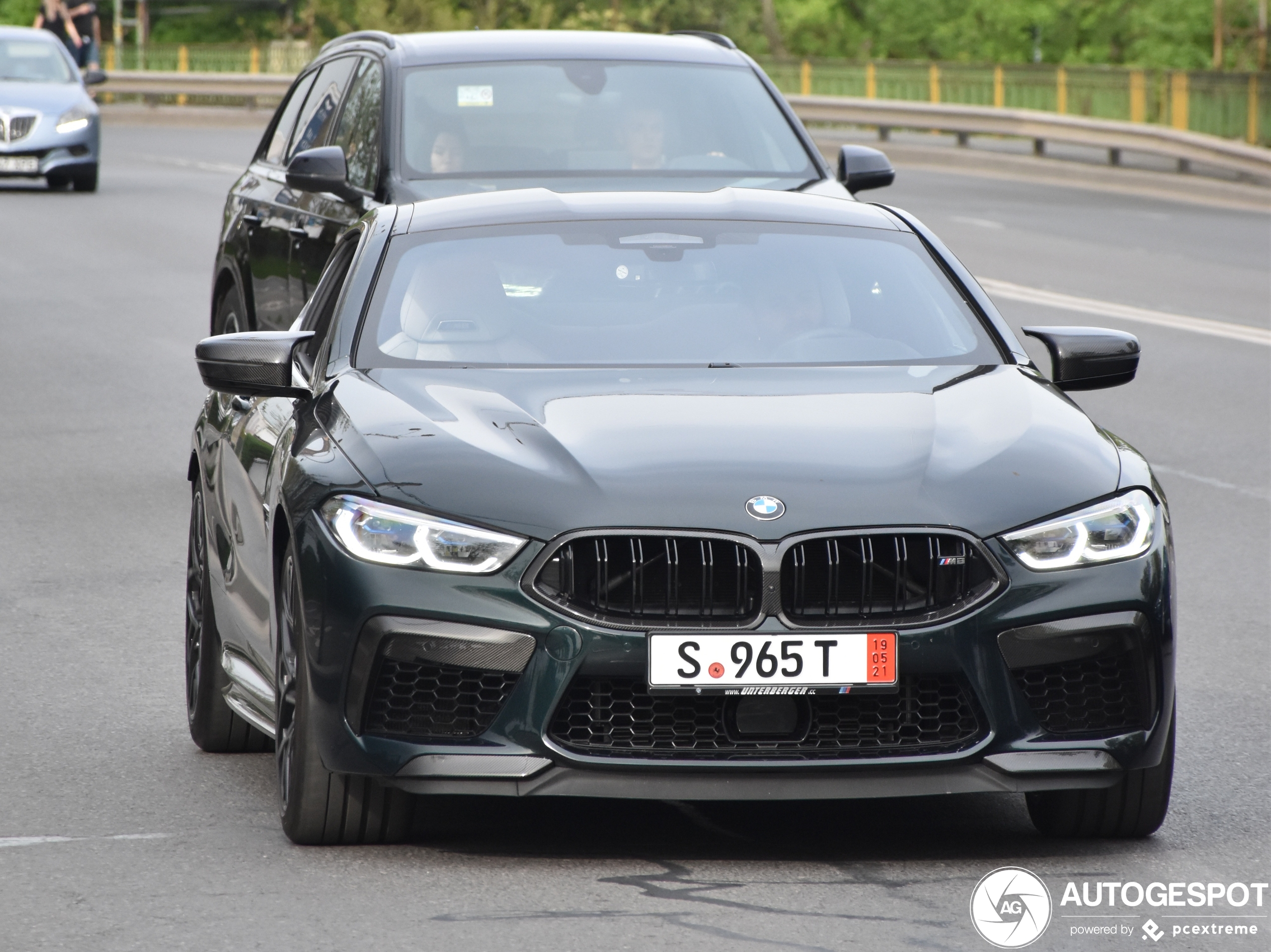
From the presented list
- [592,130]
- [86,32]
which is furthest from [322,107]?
[86,32]

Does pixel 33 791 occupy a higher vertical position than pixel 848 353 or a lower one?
lower

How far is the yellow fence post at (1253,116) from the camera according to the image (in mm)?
31312

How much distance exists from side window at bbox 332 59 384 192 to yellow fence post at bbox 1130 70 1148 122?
24.2 meters

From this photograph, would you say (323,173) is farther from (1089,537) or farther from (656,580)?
(1089,537)

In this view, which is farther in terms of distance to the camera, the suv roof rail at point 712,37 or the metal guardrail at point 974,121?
the metal guardrail at point 974,121

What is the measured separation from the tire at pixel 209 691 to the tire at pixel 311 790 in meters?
Answer: 0.87

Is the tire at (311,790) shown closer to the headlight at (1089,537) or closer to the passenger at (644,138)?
the headlight at (1089,537)

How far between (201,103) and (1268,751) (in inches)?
1745

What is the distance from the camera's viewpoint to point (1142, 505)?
522cm

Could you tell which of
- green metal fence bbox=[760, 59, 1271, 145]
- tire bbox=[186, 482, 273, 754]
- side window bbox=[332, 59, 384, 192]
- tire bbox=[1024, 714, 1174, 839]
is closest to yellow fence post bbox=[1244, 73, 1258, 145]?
green metal fence bbox=[760, 59, 1271, 145]

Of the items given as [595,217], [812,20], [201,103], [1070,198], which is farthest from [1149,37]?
[595,217]

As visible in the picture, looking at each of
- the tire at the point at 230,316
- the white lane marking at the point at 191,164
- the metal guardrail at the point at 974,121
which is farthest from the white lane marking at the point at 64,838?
the metal guardrail at the point at 974,121

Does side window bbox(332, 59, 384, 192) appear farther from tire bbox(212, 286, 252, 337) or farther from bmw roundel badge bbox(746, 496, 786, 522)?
bmw roundel badge bbox(746, 496, 786, 522)

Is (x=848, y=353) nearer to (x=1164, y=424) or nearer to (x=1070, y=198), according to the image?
(x=1164, y=424)
